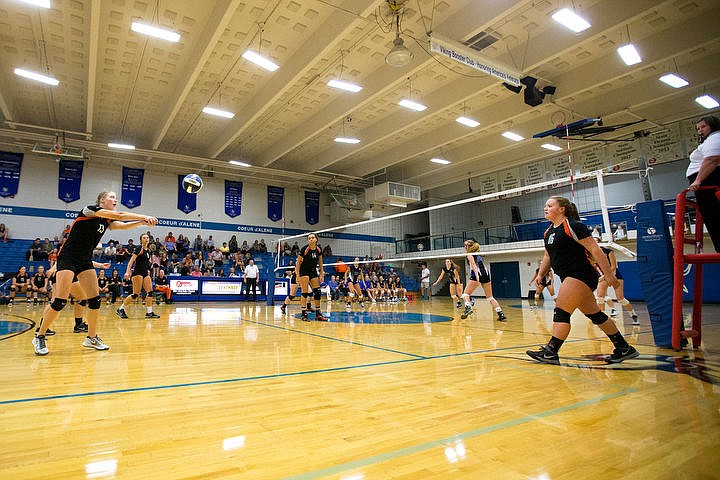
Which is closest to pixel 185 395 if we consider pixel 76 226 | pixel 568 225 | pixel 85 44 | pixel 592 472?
pixel 592 472

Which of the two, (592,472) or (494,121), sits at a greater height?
(494,121)

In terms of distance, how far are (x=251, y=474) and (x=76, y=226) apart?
4.17m

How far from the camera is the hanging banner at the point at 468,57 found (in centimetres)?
910

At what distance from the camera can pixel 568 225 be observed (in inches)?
138

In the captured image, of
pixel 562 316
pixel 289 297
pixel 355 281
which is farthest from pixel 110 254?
pixel 562 316

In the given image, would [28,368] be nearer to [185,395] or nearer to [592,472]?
[185,395]

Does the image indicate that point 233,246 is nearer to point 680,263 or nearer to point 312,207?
point 312,207

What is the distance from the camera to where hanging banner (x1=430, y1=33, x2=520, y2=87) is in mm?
9102

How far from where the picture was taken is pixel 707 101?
1348cm

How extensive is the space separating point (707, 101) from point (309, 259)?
15.6 m

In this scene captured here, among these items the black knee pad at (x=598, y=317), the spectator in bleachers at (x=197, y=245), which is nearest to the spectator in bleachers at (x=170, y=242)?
the spectator in bleachers at (x=197, y=245)

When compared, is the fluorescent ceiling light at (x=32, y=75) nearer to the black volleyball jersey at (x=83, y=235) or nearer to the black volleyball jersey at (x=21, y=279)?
the black volleyball jersey at (x=21, y=279)

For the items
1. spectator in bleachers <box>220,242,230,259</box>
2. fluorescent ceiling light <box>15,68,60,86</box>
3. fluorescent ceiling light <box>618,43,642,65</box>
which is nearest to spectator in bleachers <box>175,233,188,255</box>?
spectator in bleachers <box>220,242,230,259</box>

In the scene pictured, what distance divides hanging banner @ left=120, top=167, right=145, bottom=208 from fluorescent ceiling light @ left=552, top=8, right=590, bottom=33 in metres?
20.0
